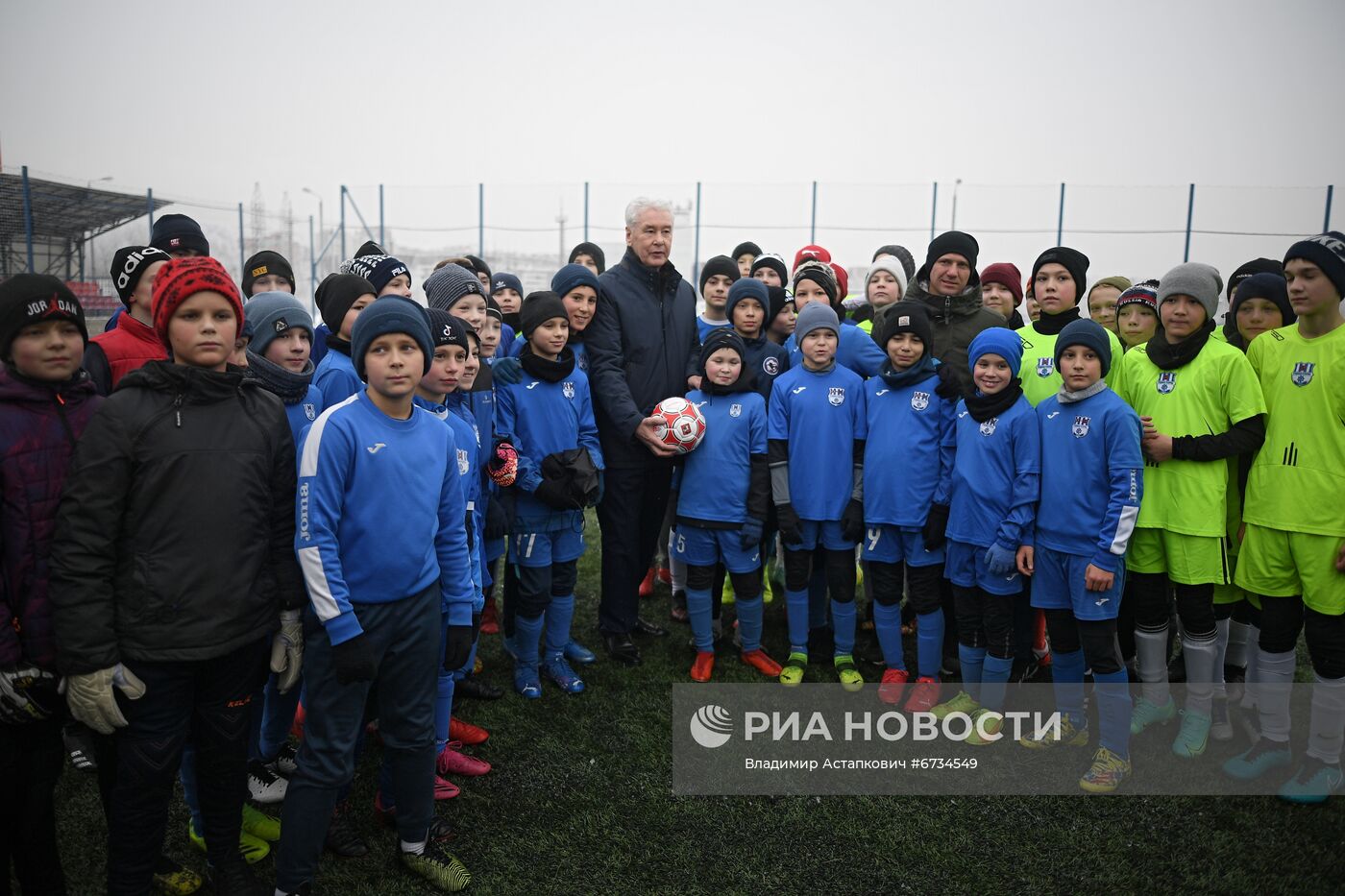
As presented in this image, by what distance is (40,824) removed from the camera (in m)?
2.31

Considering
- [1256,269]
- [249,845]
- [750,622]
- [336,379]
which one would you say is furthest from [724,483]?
[1256,269]

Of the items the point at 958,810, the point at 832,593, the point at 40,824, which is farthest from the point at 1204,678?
the point at 40,824

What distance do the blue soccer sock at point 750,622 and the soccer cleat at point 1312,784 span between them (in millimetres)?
2431

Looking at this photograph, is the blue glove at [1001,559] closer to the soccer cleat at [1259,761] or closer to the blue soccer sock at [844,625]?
the blue soccer sock at [844,625]

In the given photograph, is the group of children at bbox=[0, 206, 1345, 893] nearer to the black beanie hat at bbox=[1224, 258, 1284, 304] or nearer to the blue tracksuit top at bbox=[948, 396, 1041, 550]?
the blue tracksuit top at bbox=[948, 396, 1041, 550]

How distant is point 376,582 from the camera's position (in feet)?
8.07

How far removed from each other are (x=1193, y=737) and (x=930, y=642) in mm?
1201

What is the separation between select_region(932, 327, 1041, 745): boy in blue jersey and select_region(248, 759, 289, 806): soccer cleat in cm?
302

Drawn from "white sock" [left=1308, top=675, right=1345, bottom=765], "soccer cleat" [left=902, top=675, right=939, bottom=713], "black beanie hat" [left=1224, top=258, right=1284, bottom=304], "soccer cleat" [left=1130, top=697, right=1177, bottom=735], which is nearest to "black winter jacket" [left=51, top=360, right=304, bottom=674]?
"soccer cleat" [left=902, top=675, right=939, bottom=713]

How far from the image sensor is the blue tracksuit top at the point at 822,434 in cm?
418

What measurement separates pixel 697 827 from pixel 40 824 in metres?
2.14

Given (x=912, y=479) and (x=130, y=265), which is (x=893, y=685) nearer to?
(x=912, y=479)

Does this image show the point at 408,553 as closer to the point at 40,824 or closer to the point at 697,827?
the point at 40,824

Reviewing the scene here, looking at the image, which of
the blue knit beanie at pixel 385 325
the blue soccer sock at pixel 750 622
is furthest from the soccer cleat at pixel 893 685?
the blue knit beanie at pixel 385 325
